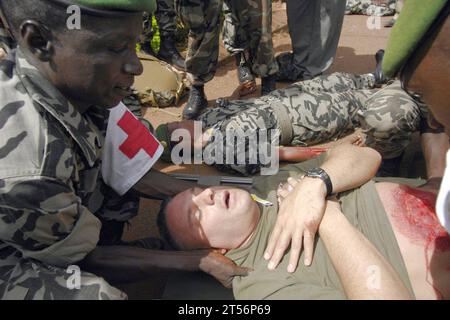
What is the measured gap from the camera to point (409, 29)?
156 cm

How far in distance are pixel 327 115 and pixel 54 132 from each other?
2.35 metres

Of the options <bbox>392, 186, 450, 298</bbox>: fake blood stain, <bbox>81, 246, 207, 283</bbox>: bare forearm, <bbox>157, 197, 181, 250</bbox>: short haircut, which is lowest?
<bbox>157, 197, 181, 250</bbox>: short haircut

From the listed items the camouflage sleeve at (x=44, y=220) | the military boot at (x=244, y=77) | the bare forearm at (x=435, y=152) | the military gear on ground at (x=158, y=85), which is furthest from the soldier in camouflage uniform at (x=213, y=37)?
the camouflage sleeve at (x=44, y=220)

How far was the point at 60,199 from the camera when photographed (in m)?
1.65

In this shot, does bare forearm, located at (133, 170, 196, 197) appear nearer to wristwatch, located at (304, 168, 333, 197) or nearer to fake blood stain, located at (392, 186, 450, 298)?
wristwatch, located at (304, 168, 333, 197)

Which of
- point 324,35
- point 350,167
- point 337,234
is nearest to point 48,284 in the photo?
point 337,234

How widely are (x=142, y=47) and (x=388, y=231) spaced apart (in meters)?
3.84

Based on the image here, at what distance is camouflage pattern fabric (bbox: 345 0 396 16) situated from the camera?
20.6 ft

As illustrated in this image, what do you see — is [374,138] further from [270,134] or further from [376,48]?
[376,48]

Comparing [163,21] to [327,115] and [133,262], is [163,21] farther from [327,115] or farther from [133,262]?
[133,262]

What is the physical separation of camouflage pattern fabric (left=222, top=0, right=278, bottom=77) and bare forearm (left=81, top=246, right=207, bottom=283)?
2547 millimetres

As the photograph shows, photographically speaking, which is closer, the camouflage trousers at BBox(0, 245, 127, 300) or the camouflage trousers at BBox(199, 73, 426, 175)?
the camouflage trousers at BBox(0, 245, 127, 300)

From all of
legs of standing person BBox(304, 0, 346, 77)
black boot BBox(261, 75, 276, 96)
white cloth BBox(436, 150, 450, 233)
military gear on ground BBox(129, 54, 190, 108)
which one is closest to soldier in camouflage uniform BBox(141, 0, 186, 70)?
military gear on ground BBox(129, 54, 190, 108)

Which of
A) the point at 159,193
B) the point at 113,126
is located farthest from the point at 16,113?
the point at 159,193
